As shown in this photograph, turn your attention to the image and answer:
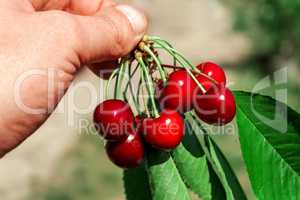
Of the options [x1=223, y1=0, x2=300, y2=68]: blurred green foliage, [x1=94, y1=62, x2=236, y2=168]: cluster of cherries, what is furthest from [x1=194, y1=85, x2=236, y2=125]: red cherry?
[x1=223, y1=0, x2=300, y2=68]: blurred green foliage

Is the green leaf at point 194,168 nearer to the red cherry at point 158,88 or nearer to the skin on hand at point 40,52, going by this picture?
the red cherry at point 158,88

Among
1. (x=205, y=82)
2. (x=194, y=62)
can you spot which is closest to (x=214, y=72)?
(x=205, y=82)

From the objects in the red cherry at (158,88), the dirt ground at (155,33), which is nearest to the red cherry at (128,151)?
the red cherry at (158,88)

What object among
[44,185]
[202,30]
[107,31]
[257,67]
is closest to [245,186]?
[44,185]

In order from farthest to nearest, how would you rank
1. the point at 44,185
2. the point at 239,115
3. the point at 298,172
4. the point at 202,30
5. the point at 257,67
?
the point at 202,30, the point at 257,67, the point at 44,185, the point at 239,115, the point at 298,172

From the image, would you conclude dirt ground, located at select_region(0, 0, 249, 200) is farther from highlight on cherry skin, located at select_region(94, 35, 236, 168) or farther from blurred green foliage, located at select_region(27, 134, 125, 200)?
highlight on cherry skin, located at select_region(94, 35, 236, 168)

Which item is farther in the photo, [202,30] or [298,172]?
[202,30]

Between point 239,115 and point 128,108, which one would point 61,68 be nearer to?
point 128,108
